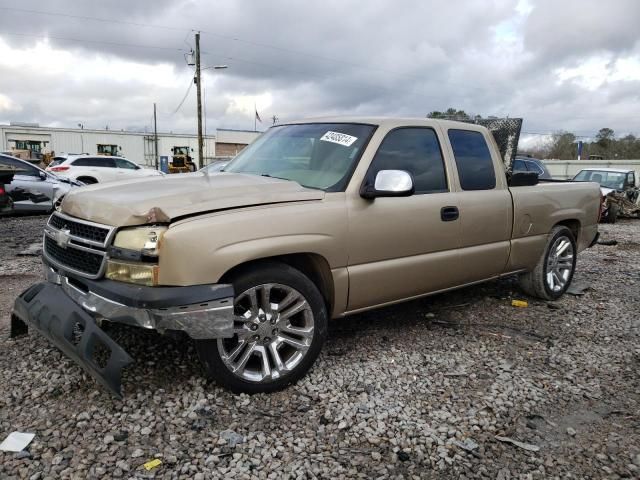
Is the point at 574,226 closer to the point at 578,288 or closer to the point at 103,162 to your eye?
the point at 578,288

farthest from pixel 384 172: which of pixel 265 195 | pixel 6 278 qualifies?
pixel 6 278

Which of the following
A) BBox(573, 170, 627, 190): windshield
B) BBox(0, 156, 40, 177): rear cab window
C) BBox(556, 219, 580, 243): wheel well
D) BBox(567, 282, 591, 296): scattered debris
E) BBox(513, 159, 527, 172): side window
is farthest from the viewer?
BBox(573, 170, 627, 190): windshield

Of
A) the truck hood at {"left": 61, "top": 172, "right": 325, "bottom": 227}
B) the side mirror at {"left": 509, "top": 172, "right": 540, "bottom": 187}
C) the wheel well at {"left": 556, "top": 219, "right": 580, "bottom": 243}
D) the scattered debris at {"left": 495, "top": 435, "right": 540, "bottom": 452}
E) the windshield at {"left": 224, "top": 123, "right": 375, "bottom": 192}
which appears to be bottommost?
the scattered debris at {"left": 495, "top": 435, "right": 540, "bottom": 452}

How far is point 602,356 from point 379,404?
6.86 feet

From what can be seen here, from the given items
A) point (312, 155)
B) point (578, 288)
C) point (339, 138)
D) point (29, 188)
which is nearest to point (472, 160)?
point (339, 138)

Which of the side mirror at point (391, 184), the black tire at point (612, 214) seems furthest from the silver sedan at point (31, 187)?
the black tire at point (612, 214)

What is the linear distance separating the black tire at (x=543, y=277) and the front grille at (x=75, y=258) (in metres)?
4.20

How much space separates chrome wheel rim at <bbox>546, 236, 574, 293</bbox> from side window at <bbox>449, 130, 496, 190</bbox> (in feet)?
4.51

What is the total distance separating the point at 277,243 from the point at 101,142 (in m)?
63.9

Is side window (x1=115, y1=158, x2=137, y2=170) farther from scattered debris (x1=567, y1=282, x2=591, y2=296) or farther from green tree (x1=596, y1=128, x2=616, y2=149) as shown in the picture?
green tree (x1=596, y1=128, x2=616, y2=149)

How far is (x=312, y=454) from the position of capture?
100.0 inches

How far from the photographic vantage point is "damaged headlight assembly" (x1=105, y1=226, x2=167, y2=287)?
2.64m

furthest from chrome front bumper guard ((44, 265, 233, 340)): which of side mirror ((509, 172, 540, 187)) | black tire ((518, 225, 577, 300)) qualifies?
black tire ((518, 225, 577, 300))

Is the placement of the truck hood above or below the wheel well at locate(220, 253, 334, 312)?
above
